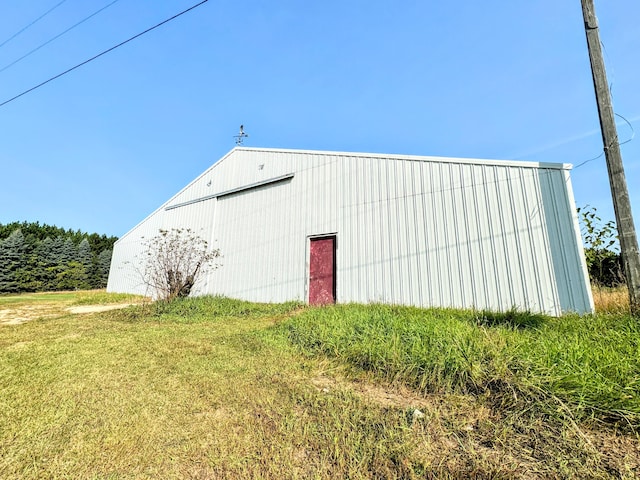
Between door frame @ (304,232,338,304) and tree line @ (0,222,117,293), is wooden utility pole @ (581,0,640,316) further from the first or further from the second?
tree line @ (0,222,117,293)

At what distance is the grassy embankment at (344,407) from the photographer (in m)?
1.49

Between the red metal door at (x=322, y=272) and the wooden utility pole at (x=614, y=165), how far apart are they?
5.33 metres

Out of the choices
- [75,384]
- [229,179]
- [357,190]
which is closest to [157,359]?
[75,384]

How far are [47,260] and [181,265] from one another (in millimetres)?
26385

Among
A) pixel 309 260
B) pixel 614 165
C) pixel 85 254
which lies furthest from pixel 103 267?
pixel 614 165

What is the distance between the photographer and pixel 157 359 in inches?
128

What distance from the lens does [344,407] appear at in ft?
6.83

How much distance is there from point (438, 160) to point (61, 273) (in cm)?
3310

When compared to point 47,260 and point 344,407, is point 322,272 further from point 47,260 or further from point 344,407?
point 47,260

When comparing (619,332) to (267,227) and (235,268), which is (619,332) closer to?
(267,227)

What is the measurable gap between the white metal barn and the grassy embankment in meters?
1.58

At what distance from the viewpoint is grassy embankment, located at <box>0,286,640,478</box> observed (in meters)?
1.49

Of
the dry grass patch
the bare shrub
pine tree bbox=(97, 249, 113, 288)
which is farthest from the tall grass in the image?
pine tree bbox=(97, 249, 113, 288)

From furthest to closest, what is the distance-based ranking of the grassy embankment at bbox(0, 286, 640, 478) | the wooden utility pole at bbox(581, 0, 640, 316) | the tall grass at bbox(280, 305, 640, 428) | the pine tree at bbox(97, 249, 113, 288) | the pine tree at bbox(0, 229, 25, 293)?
the pine tree at bbox(97, 249, 113, 288)
the pine tree at bbox(0, 229, 25, 293)
the wooden utility pole at bbox(581, 0, 640, 316)
the tall grass at bbox(280, 305, 640, 428)
the grassy embankment at bbox(0, 286, 640, 478)
